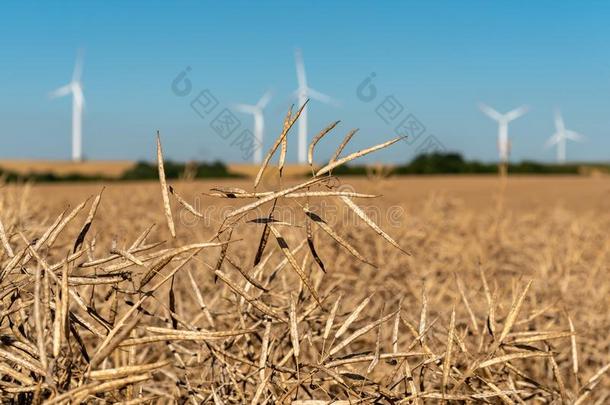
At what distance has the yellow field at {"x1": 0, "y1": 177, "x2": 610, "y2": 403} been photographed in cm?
112

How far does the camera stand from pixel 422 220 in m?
4.56

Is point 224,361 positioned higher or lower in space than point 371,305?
higher

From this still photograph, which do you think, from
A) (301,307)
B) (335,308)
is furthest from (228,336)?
(301,307)

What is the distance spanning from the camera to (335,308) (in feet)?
4.16

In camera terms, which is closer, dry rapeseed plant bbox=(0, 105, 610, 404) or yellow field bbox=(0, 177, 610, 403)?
dry rapeseed plant bbox=(0, 105, 610, 404)

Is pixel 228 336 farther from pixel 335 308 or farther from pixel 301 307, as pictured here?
pixel 301 307

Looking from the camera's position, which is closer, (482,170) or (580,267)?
(580,267)

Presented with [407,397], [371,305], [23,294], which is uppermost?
[23,294]

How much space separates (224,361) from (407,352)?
0.34 m

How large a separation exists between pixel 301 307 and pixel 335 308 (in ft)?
0.98

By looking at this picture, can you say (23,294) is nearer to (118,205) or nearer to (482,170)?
(118,205)

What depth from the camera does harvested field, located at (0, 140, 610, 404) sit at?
1.05 meters

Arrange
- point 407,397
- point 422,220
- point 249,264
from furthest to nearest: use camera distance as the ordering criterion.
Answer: point 422,220, point 249,264, point 407,397

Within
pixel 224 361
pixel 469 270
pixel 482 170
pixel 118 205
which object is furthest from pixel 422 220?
pixel 482 170
